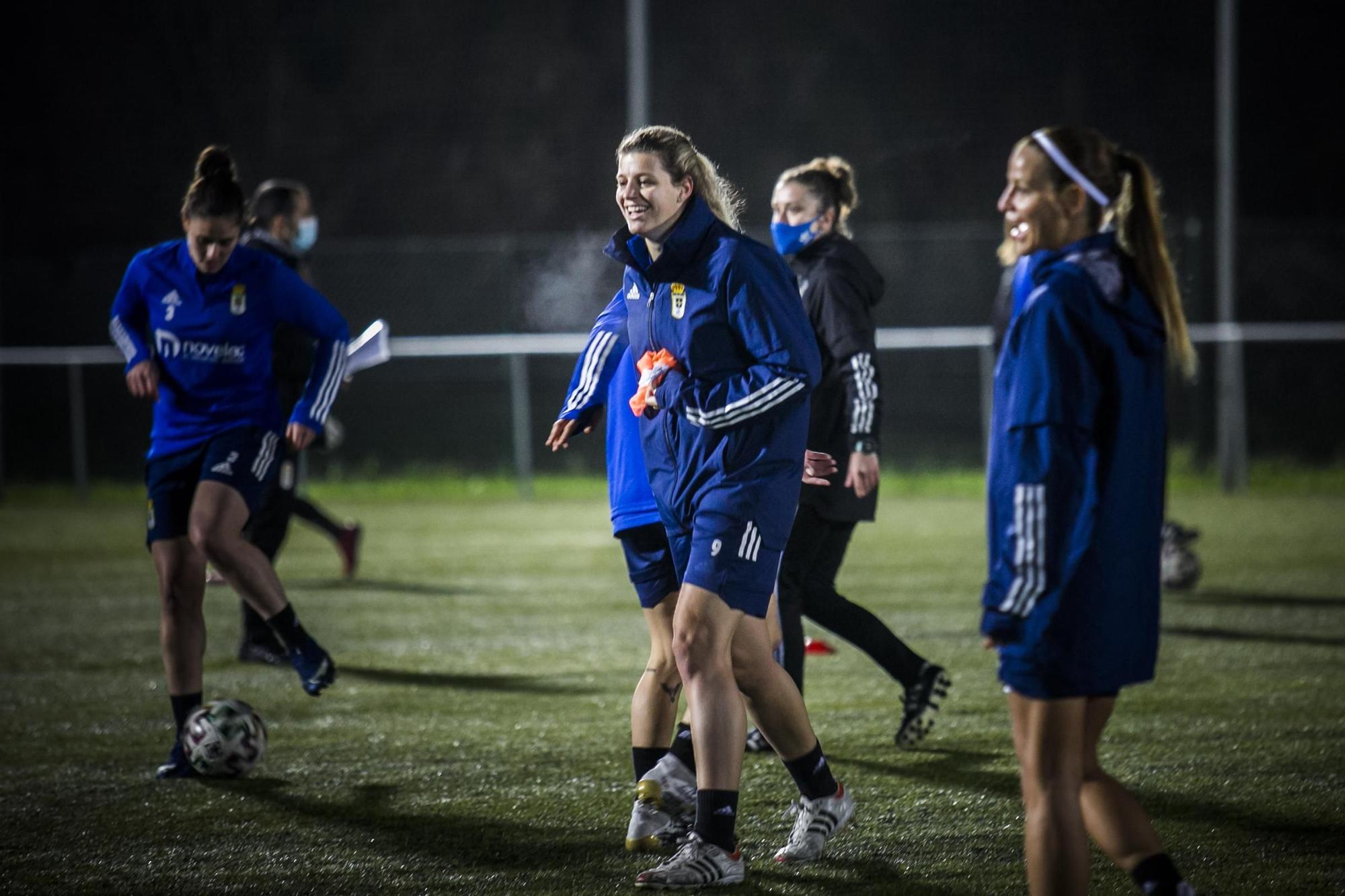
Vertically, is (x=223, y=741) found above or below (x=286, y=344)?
below

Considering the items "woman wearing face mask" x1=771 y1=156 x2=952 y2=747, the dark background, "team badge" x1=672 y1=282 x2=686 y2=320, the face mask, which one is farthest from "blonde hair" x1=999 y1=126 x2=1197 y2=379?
the dark background

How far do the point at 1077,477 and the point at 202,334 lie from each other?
3541 mm

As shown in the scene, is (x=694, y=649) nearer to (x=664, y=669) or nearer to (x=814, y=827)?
(x=664, y=669)

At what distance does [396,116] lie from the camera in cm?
2353

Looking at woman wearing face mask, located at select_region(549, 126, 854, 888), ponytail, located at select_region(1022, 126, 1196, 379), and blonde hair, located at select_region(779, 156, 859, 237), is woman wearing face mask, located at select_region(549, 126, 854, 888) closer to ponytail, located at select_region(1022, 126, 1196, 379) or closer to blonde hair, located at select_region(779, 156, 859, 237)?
ponytail, located at select_region(1022, 126, 1196, 379)

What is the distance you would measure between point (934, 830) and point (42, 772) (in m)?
2.88

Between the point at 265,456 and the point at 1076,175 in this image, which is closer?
the point at 1076,175

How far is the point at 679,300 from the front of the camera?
4.07m

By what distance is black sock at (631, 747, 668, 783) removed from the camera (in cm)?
457

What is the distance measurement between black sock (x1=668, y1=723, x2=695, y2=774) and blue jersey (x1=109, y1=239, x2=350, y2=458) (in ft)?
6.61

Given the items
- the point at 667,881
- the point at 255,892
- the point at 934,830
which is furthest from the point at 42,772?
the point at 934,830

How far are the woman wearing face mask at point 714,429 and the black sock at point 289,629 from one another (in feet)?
6.99

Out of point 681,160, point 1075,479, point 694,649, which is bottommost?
point 694,649

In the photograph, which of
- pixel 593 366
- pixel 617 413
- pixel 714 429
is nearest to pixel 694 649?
pixel 714 429
